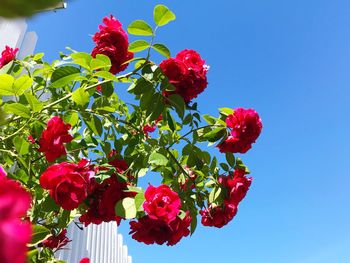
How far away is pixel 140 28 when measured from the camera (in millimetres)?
1175

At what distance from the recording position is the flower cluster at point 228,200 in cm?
132

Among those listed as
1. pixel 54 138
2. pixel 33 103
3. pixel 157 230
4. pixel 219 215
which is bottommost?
pixel 157 230

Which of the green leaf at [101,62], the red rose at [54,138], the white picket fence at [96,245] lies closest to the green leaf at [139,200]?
the red rose at [54,138]

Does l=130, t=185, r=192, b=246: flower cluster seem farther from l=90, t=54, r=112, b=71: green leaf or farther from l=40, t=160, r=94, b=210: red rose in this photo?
l=90, t=54, r=112, b=71: green leaf

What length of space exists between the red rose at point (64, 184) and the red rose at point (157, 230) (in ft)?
0.64

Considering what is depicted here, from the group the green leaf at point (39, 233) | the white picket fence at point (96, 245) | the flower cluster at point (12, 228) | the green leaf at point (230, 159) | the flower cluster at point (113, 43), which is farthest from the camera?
the white picket fence at point (96, 245)

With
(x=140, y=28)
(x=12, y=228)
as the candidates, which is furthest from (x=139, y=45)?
(x=12, y=228)

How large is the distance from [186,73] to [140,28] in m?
0.19

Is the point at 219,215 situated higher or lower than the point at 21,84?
lower

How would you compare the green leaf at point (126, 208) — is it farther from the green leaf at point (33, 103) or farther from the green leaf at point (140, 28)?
the green leaf at point (140, 28)

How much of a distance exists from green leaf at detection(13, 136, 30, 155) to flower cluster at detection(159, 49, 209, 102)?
0.48 m

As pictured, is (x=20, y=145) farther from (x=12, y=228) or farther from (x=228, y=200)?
(x=12, y=228)

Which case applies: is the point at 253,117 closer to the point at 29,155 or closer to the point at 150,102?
the point at 150,102

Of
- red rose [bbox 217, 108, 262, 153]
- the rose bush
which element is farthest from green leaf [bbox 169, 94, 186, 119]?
red rose [bbox 217, 108, 262, 153]
